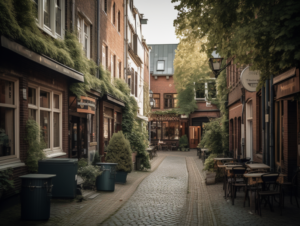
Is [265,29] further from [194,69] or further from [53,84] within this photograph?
[194,69]

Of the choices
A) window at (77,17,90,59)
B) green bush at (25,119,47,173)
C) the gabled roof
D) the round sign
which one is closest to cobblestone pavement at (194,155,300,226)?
the round sign

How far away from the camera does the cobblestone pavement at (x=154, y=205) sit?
23.9 ft

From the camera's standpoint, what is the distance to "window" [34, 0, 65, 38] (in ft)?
32.7

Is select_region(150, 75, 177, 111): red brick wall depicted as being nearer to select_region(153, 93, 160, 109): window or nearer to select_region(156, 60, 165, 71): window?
select_region(153, 93, 160, 109): window

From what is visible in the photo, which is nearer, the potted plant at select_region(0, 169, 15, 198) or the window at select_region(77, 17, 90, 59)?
the potted plant at select_region(0, 169, 15, 198)

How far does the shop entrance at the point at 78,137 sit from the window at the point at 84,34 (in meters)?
2.82

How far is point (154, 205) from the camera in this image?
8.93 metres

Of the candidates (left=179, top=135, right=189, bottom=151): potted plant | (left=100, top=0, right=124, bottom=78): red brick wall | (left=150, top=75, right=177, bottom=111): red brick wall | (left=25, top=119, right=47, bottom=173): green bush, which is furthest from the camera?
(left=150, top=75, right=177, bottom=111): red brick wall

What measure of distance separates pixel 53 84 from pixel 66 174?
309 cm

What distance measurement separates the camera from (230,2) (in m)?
6.81

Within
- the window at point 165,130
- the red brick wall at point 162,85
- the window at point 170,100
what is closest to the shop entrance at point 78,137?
the window at point 165,130

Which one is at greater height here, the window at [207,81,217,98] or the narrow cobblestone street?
the window at [207,81,217,98]

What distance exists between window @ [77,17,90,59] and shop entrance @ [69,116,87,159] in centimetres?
282

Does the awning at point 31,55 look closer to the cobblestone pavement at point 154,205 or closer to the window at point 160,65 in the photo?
the cobblestone pavement at point 154,205
